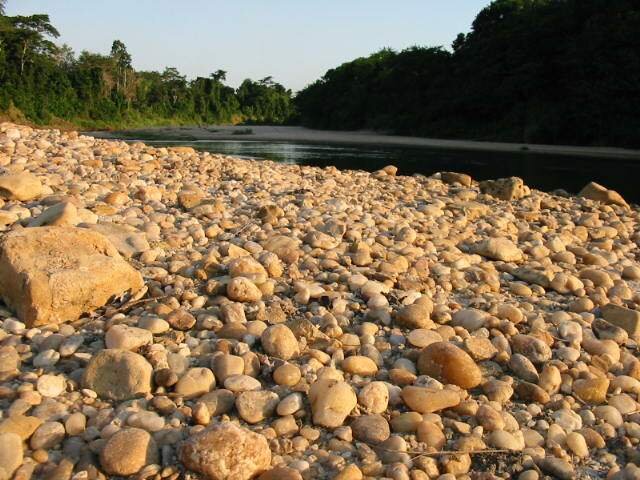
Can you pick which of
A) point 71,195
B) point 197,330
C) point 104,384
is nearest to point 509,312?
point 197,330

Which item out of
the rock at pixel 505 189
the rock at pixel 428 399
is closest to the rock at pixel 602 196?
the rock at pixel 505 189

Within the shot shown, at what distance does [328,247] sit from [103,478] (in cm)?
236

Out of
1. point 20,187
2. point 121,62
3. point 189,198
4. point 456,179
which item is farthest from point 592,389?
point 121,62

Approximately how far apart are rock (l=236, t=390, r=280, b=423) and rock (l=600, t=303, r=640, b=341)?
2.05 metres

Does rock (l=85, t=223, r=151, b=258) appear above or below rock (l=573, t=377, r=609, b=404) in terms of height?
above

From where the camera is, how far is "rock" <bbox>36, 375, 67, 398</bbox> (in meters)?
1.93

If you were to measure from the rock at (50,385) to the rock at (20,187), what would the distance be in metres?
2.47

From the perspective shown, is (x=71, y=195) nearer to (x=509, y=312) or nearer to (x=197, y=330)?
(x=197, y=330)

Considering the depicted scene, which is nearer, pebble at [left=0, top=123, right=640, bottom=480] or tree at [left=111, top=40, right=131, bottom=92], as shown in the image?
pebble at [left=0, top=123, right=640, bottom=480]

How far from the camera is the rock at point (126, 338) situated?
2.21 meters

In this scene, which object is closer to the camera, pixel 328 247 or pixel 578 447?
pixel 578 447

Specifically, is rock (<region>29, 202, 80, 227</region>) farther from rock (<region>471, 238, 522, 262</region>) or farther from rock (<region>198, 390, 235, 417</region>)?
rock (<region>471, 238, 522, 262</region>)

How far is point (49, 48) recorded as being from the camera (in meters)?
44.0

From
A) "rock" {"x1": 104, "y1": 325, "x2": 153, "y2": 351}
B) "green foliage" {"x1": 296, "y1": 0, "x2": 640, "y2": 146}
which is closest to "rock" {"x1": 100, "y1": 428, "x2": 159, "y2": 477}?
"rock" {"x1": 104, "y1": 325, "x2": 153, "y2": 351}
